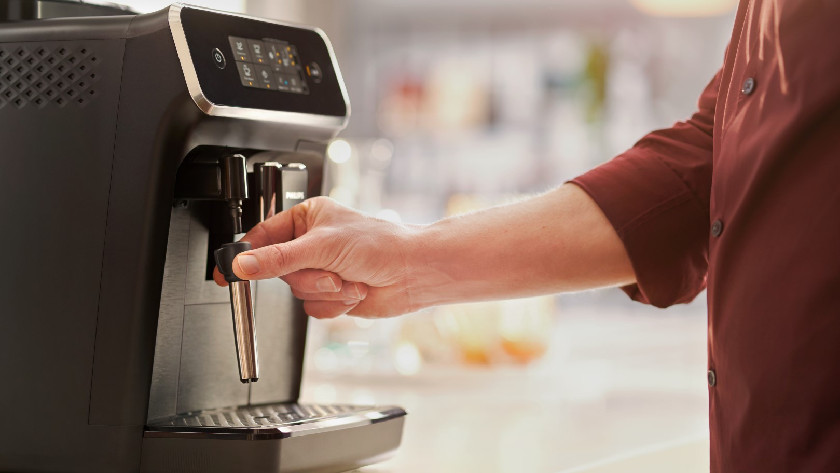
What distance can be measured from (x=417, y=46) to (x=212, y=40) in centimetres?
383

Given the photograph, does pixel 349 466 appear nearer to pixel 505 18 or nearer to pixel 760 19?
pixel 760 19

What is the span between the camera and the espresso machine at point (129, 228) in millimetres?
786

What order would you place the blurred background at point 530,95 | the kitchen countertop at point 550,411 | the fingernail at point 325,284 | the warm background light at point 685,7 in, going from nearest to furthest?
the fingernail at point 325,284 < the kitchen countertop at point 550,411 < the blurred background at point 530,95 < the warm background light at point 685,7

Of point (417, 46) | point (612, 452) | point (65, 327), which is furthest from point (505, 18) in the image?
point (65, 327)

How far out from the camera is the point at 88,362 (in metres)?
0.79

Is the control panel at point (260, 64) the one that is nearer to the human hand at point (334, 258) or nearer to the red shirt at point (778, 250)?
the human hand at point (334, 258)

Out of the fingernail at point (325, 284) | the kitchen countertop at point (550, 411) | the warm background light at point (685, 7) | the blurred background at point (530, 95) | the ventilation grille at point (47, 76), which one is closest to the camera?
the ventilation grille at point (47, 76)

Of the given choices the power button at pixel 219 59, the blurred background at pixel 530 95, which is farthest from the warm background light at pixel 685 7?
the power button at pixel 219 59

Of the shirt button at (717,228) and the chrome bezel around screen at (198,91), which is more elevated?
the chrome bezel around screen at (198,91)

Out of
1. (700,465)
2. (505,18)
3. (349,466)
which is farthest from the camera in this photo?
(505,18)

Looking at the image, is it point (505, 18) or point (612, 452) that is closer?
point (612, 452)

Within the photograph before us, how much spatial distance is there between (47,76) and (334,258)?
284 mm

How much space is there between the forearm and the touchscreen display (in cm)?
20

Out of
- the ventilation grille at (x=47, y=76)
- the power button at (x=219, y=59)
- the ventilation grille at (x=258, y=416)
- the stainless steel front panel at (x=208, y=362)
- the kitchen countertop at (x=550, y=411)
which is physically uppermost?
the power button at (x=219, y=59)
